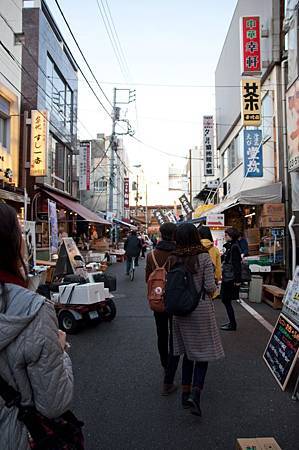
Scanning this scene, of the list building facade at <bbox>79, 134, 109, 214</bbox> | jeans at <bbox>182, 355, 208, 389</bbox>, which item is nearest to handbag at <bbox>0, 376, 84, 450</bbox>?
jeans at <bbox>182, 355, 208, 389</bbox>

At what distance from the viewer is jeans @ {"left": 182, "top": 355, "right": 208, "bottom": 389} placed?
11.3 feet

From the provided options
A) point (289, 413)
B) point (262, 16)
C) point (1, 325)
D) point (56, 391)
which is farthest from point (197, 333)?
point (262, 16)

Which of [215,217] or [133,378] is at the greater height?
[215,217]

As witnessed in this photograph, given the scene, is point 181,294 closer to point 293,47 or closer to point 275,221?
point 275,221

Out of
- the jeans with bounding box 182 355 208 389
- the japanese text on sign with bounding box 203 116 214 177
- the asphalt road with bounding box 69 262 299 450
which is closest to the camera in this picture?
the asphalt road with bounding box 69 262 299 450

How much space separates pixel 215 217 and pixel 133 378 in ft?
31.1

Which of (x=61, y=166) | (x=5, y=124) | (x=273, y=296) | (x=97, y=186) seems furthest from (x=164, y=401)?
(x=97, y=186)

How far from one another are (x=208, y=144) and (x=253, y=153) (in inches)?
359

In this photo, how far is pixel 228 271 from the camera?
6.17m

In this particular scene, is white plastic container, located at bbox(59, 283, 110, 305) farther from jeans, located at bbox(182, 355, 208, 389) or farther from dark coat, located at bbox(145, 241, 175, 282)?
jeans, located at bbox(182, 355, 208, 389)

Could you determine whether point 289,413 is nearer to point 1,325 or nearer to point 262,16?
point 1,325

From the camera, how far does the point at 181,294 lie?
3.27m

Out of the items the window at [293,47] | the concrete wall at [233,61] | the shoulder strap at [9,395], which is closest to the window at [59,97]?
the concrete wall at [233,61]

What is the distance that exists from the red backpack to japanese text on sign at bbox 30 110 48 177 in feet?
33.0
